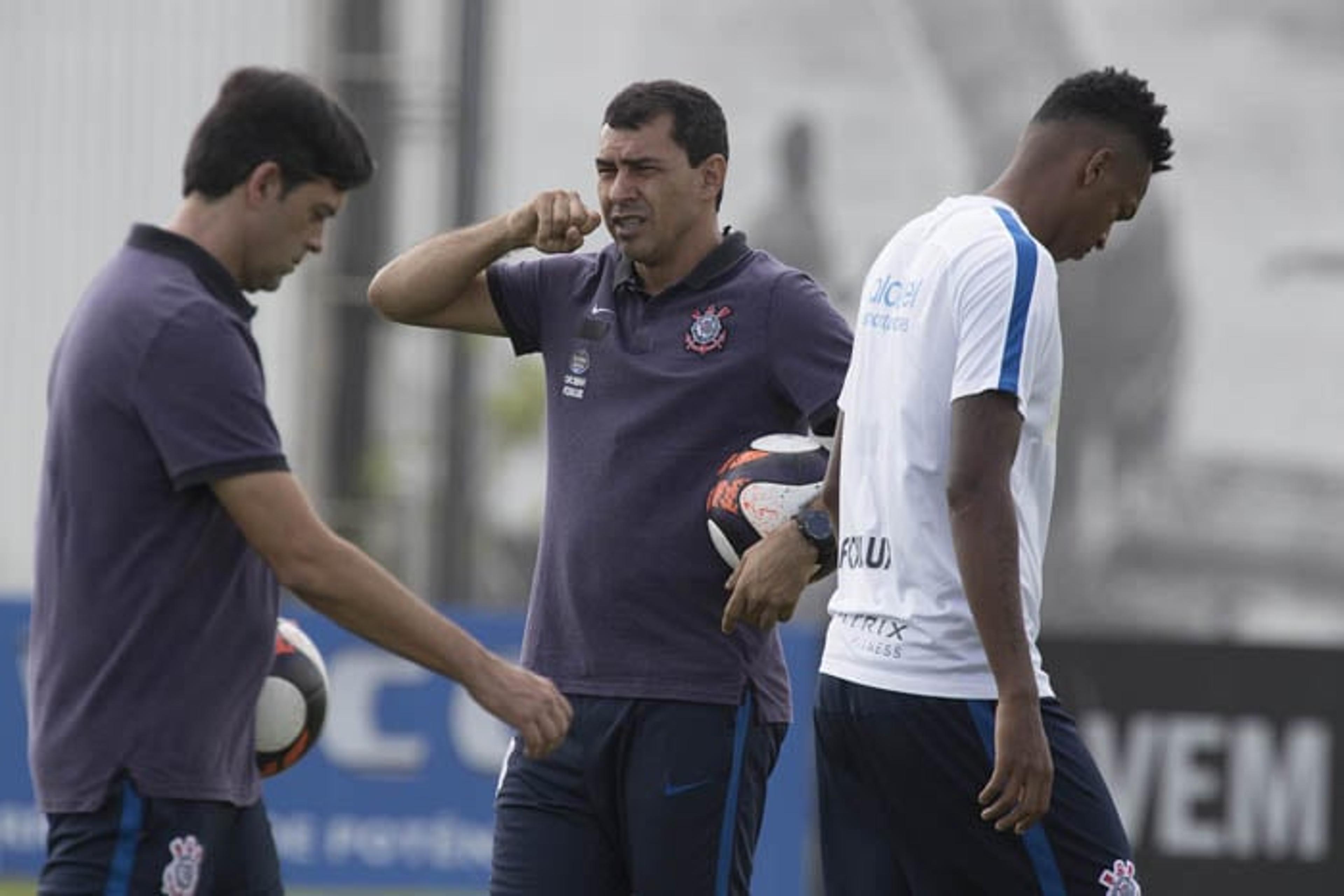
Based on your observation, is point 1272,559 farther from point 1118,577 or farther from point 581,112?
point 581,112

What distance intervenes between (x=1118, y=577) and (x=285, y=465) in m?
17.6

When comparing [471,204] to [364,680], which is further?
[471,204]

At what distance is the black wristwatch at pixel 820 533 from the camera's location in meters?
5.93

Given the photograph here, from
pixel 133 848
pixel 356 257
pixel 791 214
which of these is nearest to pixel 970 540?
pixel 133 848

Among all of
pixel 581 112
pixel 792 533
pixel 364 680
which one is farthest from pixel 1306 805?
pixel 581 112

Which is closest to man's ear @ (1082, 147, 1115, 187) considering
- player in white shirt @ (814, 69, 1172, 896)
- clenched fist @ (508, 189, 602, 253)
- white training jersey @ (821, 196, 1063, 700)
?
player in white shirt @ (814, 69, 1172, 896)

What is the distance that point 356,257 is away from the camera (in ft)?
62.2

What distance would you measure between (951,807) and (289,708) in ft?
5.29

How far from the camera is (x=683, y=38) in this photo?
22516 mm

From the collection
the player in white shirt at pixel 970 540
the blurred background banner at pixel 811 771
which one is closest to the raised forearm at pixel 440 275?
the player in white shirt at pixel 970 540

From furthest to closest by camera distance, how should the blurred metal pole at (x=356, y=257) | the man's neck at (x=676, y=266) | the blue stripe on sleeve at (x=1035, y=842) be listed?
the blurred metal pole at (x=356, y=257) < the man's neck at (x=676, y=266) < the blue stripe on sleeve at (x=1035, y=842)

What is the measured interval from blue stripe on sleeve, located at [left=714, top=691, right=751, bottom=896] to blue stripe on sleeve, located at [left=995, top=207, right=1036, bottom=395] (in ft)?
4.14

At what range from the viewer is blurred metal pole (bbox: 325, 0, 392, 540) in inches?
742

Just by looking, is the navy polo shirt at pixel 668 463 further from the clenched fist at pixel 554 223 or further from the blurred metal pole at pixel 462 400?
the blurred metal pole at pixel 462 400
